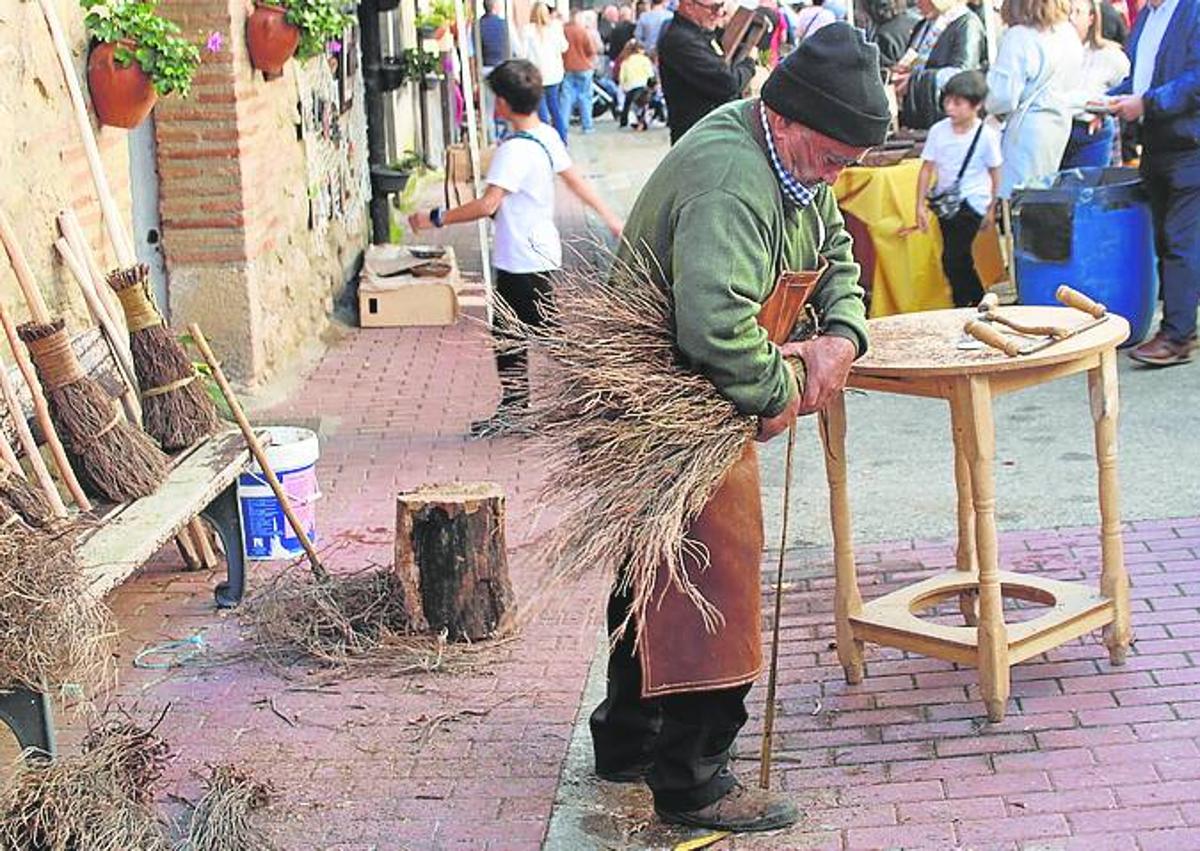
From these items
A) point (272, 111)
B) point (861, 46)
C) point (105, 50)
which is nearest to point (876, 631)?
point (861, 46)

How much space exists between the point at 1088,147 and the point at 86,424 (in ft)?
21.9

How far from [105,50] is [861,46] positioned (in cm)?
378

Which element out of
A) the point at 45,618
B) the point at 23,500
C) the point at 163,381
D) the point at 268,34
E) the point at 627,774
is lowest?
the point at 627,774

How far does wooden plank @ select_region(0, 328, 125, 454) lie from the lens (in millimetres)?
5500

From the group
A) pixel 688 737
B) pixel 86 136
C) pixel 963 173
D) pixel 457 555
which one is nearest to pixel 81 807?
pixel 688 737

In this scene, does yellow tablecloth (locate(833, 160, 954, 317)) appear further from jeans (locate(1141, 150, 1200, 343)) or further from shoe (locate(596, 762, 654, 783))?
shoe (locate(596, 762, 654, 783))

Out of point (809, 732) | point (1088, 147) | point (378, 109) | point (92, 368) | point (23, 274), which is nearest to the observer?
point (809, 732)

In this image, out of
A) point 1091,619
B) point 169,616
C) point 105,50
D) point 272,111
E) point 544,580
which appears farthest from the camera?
point 272,111

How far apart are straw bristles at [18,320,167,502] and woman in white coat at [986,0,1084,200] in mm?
5704

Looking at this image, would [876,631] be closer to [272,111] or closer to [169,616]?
[169,616]

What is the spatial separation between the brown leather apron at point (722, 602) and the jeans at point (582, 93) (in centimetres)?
2040

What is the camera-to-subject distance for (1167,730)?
4684mm

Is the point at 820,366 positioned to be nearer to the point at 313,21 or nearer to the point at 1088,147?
the point at 313,21

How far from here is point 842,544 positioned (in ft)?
16.6
